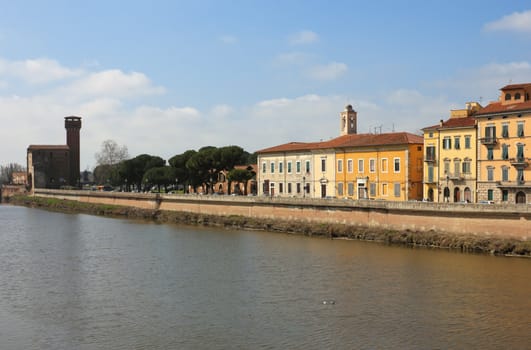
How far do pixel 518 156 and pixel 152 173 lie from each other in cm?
5832

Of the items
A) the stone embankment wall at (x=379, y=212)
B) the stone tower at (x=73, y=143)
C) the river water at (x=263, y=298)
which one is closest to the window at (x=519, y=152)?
the stone embankment wall at (x=379, y=212)

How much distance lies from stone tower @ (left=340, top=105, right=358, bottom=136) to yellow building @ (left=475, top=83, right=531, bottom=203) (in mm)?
27713

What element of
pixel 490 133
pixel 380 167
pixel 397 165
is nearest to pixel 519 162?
pixel 490 133

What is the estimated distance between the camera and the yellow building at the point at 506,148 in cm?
4222

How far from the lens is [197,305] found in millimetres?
24984

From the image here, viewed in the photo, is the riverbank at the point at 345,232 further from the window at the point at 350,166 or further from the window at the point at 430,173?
the window at the point at 350,166

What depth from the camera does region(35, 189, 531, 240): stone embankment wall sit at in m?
36.6

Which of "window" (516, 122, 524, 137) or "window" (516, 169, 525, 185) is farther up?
"window" (516, 122, 524, 137)

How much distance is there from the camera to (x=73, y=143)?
125 m

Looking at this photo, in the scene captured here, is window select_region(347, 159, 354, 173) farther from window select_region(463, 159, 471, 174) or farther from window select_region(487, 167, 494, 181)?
window select_region(487, 167, 494, 181)

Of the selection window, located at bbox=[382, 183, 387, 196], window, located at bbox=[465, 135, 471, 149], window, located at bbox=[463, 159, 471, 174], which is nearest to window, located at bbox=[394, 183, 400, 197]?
window, located at bbox=[382, 183, 387, 196]

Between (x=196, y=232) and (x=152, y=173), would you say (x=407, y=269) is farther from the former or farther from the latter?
(x=152, y=173)

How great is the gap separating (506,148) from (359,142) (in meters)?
15.2

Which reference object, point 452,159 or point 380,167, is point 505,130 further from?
point 380,167
